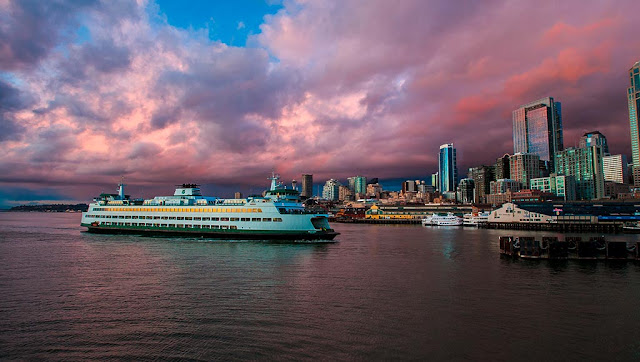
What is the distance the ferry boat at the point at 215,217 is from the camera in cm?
6181

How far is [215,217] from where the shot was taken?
221 feet

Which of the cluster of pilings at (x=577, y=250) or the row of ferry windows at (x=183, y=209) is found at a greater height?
the row of ferry windows at (x=183, y=209)

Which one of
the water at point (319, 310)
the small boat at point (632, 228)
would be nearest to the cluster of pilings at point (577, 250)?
the water at point (319, 310)

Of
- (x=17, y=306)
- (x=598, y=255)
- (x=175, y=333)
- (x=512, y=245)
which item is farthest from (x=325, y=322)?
(x=598, y=255)

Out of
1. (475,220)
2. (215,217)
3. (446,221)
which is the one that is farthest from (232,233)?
(475,220)

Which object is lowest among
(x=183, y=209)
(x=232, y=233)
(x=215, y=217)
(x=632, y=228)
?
(x=632, y=228)

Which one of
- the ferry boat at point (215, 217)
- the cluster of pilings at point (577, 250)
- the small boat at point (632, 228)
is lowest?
the small boat at point (632, 228)

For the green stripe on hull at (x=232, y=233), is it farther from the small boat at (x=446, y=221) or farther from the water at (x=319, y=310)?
the small boat at (x=446, y=221)

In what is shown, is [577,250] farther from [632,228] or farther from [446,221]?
[446,221]

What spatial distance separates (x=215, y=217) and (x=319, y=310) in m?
48.5

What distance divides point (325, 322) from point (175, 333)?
802 centimetres

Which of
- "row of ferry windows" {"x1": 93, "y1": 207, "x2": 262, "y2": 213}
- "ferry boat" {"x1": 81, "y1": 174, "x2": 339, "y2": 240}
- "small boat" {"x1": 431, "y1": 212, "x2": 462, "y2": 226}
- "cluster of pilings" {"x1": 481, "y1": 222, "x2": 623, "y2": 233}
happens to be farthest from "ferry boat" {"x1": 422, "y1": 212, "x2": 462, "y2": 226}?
"row of ferry windows" {"x1": 93, "y1": 207, "x2": 262, "y2": 213}

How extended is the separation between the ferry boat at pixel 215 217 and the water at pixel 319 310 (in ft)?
66.7

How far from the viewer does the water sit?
1738cm
